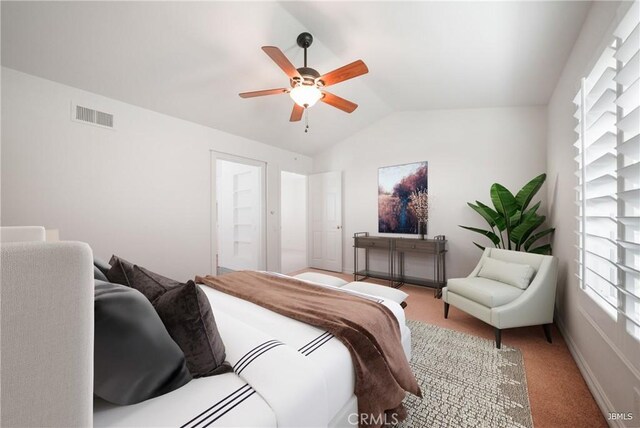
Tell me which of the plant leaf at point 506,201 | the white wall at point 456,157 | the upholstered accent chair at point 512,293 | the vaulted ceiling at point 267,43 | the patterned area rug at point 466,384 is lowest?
the patterned area rug at point 466,384

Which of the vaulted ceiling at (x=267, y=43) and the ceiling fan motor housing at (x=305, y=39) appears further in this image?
the ceiling fan motor housing at (x=305, y=39)

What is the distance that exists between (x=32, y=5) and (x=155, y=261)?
8.00ft

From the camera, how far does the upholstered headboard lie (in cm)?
47

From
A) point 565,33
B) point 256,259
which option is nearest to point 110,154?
point 256,259

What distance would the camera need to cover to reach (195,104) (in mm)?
3174

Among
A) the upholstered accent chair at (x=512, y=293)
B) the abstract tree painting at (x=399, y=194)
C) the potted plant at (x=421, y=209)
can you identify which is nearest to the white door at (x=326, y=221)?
the abstract tree painting at (x=399, y=194)

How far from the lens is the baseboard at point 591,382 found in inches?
57.7

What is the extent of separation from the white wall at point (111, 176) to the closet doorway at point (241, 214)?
550 millimetres

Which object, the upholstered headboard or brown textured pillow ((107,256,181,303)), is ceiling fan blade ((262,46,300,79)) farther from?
the upholstered headboard

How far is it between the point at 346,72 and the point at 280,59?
55 cm

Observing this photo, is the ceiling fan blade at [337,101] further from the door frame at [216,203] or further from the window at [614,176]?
the door frame at [216,203]

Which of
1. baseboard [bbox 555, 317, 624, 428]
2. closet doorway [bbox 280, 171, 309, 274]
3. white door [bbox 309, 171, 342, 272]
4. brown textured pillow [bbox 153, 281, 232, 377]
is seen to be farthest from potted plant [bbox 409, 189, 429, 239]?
closet doorway [bbox 280, 171, 309, 274]

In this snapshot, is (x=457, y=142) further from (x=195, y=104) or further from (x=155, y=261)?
(x=155, y=261)

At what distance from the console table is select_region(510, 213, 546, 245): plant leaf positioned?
94 cm
